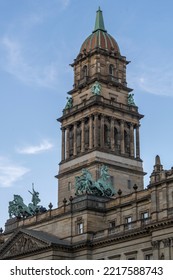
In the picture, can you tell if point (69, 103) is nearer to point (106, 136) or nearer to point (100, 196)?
point (106, 136)

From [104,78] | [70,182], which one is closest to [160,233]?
[70,182]

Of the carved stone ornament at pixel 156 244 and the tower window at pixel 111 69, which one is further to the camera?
the tower window at pixel 111 69

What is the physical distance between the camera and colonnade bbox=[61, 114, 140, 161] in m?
90.4

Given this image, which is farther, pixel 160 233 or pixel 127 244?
pixel 127 244

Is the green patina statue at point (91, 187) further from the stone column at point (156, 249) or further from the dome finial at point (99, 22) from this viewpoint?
the dome finial at point (99, 22)

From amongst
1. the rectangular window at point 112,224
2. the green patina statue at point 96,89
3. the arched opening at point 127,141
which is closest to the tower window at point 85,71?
the green patina statue at point 96,89

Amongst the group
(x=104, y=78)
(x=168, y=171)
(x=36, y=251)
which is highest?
(x=104, y=78)

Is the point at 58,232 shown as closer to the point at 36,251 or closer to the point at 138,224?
the point at 36,251

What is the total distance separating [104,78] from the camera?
96062 millimetres

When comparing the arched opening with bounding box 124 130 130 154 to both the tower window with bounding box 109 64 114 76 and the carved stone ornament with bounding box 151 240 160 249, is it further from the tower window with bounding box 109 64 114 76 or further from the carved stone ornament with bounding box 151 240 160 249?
the carved stone ornament with bounding box 151 240 160 249

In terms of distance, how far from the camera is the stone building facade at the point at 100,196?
60.9 metres

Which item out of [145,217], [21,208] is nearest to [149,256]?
[145,217]
